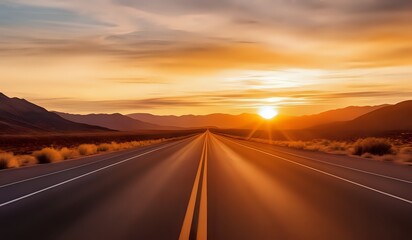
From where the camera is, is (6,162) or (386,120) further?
(386,120)

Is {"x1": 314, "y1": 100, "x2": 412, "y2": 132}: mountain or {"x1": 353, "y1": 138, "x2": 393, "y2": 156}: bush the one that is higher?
{"x1": 314, "y1": 100, "x2": 412, "y2": 132}: mountain

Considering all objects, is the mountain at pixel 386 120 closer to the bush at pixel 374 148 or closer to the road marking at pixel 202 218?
the bush at pixel 374 148

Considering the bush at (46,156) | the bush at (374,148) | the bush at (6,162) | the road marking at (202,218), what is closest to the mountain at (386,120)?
the bush at (374,148)

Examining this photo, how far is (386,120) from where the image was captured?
589 feet

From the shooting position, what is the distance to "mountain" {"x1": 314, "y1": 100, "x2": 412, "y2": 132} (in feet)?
555

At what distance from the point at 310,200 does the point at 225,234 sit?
14.5 feet

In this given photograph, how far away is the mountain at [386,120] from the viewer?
169 metres

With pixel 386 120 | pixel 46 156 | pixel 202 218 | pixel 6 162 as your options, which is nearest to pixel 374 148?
pixel 46 156

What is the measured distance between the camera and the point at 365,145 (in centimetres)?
3588

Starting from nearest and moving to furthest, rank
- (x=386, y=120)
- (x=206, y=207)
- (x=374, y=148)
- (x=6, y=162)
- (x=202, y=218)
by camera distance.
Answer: (x=202, y=218) → (x=206, y=207) → (x=6, y=162) → (x=374, y=148) → (x=386, y=120)

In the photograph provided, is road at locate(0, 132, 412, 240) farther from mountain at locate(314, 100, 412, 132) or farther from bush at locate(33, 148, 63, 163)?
mountain at locate(314, 100, 412, 132)

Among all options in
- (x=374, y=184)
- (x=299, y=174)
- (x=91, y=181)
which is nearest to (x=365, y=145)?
(x=299, y=174)

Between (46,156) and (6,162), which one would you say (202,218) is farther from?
(46,156)

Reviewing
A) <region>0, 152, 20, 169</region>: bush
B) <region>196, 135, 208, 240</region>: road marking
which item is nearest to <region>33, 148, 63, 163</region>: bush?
<region>0, 152, 20, 169</region>: bush
